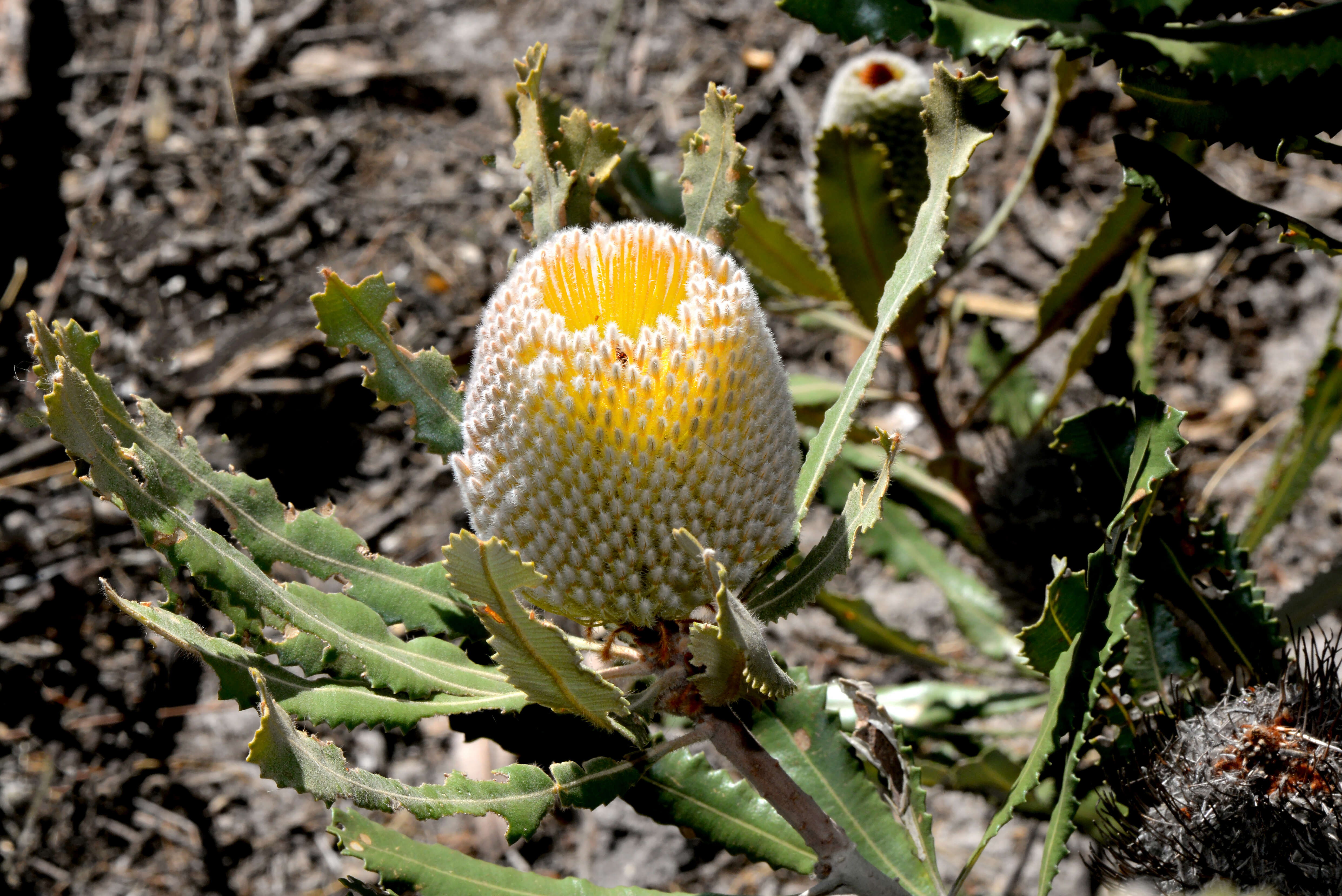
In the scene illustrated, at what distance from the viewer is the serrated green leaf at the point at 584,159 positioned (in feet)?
4.48

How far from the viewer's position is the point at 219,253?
130 inches

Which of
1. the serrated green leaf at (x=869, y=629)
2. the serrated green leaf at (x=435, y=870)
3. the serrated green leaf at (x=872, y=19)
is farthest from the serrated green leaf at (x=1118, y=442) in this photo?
the serrated green leaf at (x=869, y=629)

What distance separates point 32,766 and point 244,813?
0.57m

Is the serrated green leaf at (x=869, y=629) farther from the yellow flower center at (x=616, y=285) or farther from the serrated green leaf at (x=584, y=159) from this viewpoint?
the yellow flower center at (x=616, y=285)

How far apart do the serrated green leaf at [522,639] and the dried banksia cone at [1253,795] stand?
70 centimetres

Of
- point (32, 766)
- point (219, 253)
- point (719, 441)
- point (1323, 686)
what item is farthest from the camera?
point (219, 253)

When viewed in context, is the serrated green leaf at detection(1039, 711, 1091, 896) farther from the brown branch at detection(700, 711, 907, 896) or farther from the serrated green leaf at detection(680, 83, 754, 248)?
the serrated green leaf at detection(680, 83, 754, 248)

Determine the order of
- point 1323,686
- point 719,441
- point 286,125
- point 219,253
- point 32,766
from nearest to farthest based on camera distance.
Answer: point 719,441, point 1323,686, point 32,766, point 219,253, point 286,125

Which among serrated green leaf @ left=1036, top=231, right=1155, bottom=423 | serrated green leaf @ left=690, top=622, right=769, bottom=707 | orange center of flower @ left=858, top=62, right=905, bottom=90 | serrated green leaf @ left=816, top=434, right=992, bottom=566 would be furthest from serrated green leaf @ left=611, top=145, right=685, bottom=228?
serrated green leaf @ left=690, top=622, right=769, bottom=707

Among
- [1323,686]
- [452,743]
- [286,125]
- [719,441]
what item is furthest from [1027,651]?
[286,125]

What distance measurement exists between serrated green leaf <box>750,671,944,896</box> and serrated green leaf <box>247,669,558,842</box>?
49 cm

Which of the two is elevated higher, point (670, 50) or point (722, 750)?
point (670, 50)

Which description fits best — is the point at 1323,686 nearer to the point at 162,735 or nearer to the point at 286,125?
the point at 162,735

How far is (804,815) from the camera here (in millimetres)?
1226
